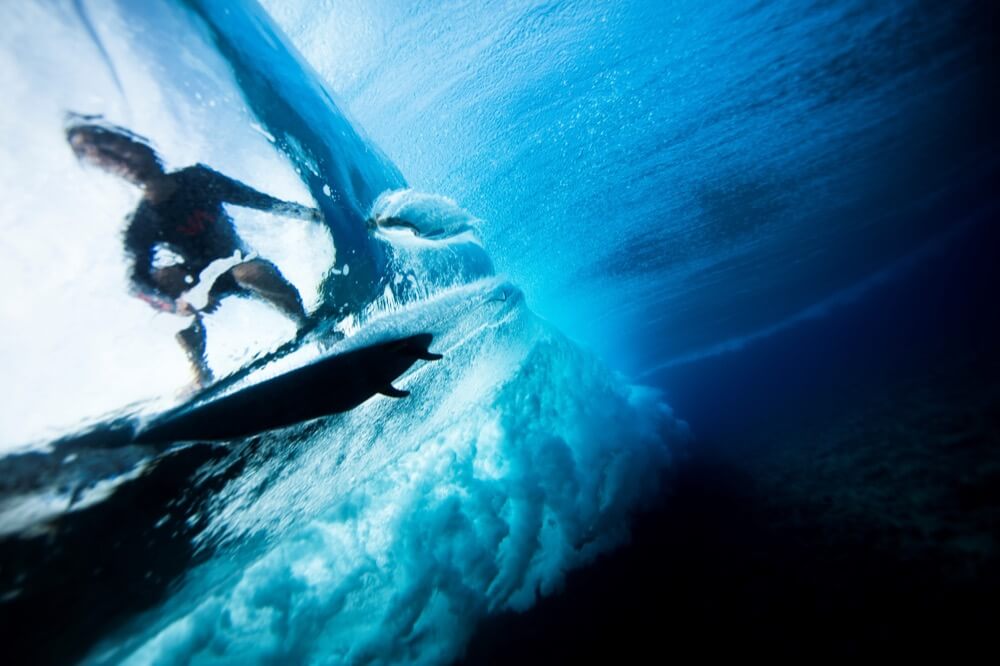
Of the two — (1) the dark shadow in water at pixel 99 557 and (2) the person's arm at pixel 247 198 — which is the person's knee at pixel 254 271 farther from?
(1) the dark shadow in water at pixel 99 557

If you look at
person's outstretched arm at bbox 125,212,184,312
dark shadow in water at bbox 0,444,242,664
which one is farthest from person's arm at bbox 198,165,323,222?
dark shadow in water at bbox 0,444,242,664

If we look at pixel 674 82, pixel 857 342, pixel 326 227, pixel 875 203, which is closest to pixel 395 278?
pixel 326 227

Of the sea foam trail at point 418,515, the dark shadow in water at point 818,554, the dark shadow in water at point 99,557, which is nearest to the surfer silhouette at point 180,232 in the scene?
the dark shadow in water at point 99,557

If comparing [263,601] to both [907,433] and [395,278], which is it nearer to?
[395,278]

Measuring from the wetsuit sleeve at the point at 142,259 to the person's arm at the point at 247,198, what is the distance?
0.24 metres

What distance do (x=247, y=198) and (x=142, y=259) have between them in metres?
0.40

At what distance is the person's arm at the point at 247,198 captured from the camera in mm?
1366

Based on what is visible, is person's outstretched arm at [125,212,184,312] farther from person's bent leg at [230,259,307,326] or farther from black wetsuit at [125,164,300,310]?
person's bent leg at [230,259,307,326]

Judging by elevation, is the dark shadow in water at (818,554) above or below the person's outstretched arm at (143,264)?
below

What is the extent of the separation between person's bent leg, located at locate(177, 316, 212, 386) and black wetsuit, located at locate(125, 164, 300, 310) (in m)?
0.10

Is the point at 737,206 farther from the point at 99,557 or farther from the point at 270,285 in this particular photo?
the point at 99,557

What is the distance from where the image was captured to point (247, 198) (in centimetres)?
146

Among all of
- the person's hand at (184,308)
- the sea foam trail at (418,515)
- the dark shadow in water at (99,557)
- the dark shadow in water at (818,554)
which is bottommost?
the dark shadow in water at (818,554)

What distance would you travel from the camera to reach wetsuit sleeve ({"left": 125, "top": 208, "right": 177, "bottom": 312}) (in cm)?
119
